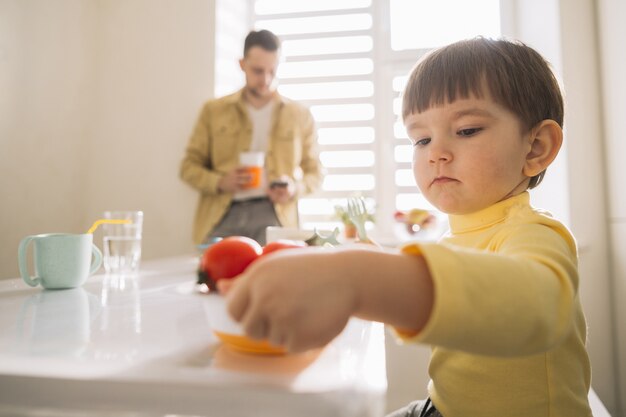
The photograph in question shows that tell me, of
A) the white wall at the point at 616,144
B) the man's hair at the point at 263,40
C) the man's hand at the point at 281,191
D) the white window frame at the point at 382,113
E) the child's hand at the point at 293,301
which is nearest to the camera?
the child's hand at the point at 293,301

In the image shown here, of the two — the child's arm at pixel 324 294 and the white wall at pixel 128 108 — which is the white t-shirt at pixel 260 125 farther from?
the child's arm at pixel 324 294

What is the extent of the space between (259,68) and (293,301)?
1.88 metres

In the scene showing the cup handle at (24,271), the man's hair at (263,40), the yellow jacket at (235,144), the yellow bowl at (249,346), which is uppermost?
the man's hair at (263,40)

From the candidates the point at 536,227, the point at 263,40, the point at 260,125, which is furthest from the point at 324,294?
the point at 260,125

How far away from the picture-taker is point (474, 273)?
Result: 0.95 ft

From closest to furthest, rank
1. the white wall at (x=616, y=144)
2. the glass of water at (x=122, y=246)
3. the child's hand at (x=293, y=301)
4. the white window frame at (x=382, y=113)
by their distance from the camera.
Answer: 1. the child's hand at (x=293, y=301)
2. the glass of water at (x=122, y=246)
3. the white wall at (x=616, y=144)
4. the white window frame at (x=382, y=113)

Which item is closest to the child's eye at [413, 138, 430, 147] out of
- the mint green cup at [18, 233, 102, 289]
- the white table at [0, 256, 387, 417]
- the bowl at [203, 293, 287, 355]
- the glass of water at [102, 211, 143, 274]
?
the white table at [0, 256, 387, 417]

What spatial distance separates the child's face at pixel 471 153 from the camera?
1.81ft

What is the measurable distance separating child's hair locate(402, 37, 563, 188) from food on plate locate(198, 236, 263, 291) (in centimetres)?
37

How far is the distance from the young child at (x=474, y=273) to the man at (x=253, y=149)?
4.45 ft

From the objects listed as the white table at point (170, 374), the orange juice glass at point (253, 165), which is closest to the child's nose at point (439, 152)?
the white table at point (170, 374)

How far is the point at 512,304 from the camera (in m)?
0.29

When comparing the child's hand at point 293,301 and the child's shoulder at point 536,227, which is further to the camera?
the child's shoulder at point 536,227

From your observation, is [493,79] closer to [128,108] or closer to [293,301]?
[293,301]
